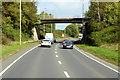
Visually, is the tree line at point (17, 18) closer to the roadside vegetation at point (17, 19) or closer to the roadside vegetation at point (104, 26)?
the roadside vegetation at point (17, 19)

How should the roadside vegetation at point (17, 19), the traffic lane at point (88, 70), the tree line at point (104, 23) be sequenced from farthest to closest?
the roadside vegetation at point (17, 19) → the tree line at point (104, 23) → the traffic lane at point (88, 70)

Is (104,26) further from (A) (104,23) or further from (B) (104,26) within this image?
(A) (104,23)

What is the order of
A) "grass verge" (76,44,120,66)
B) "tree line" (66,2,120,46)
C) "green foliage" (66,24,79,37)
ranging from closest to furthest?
"grass verge" (76,44,120,66)
"tree line" (66,2,120,46)
"green foliage" (66,24,79,37)

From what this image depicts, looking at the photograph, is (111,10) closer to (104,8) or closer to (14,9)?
(104,8)

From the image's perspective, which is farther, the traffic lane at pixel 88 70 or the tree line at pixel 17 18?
the tree line at pixel 17 18

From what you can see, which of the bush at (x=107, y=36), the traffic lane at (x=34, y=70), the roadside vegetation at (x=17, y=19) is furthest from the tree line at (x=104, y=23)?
the traffic lane at (x=34, y=70)

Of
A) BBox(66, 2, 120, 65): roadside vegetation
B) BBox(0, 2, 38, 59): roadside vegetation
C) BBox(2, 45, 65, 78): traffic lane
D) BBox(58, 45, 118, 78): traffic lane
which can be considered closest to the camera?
BBox(2, 45, 65, 78): traffic lane

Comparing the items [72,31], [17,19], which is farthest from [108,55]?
[72,31]

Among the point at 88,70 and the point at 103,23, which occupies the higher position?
the point at 103,23

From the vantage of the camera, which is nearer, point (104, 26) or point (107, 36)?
point (107, 36)

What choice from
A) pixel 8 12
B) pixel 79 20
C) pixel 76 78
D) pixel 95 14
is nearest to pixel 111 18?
pixel 95 14

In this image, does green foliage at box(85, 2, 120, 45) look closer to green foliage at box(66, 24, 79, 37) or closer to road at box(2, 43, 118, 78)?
road at box(2, 43, 118, 78)

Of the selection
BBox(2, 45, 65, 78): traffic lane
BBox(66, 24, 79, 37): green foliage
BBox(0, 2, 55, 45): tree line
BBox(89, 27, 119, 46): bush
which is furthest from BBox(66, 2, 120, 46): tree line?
BBox(66, 24, 79, 37): green foliage

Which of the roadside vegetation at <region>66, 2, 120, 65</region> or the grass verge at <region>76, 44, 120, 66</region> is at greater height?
the roadside vegetation at <region>66, 2, 120, 65</region>
